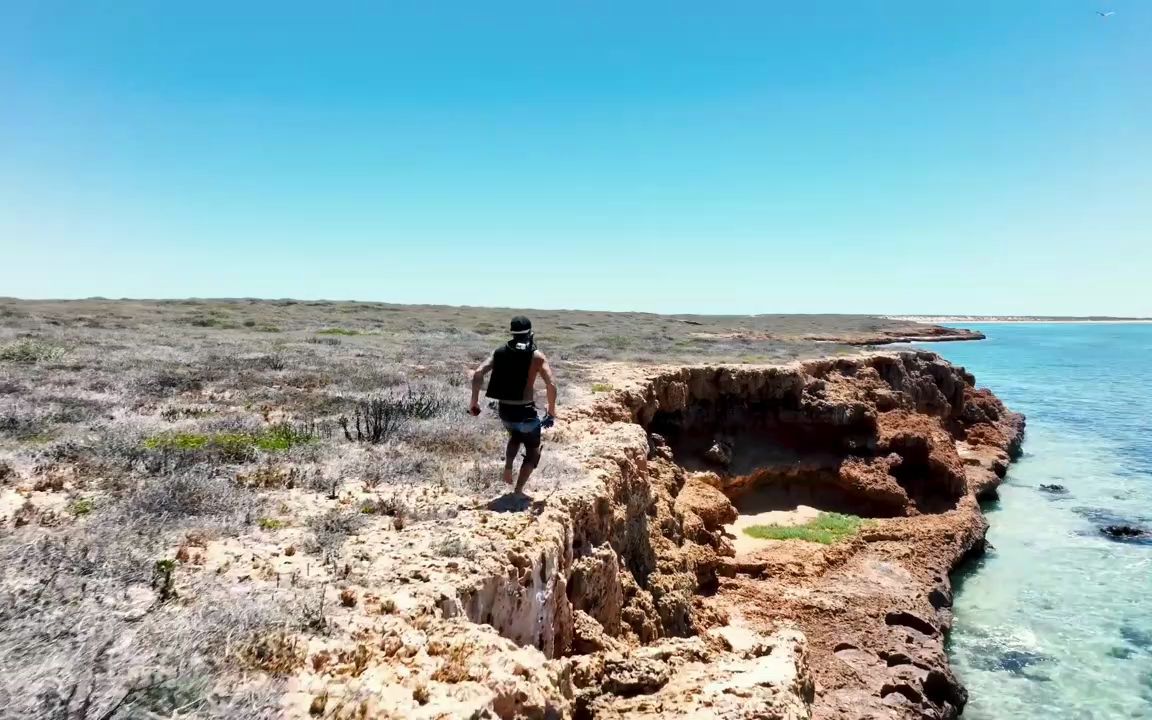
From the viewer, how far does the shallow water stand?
40.5 feet

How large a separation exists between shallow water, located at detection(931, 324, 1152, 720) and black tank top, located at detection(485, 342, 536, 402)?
10.0m

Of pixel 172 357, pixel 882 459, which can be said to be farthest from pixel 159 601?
pixel 882 459

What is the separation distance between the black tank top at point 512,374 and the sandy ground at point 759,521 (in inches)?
409

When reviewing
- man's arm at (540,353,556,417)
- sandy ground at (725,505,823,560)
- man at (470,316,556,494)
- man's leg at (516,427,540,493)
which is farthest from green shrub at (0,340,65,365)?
sandy ground at (725,505,823,560)

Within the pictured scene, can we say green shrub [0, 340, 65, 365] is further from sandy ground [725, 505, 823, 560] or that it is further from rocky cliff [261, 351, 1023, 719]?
sandy ground [725, 505, 823, 560]

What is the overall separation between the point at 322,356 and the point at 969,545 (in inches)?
756

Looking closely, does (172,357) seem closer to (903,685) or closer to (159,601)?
(159,601)

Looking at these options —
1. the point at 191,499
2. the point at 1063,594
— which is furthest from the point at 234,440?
the point at 1063,594

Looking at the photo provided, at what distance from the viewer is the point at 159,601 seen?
512cm

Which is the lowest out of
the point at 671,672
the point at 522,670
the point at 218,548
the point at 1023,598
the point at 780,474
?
the point at 1023,598

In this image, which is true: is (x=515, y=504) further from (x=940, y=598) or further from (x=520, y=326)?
(x=940, y=598)

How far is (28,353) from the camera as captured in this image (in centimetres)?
1689

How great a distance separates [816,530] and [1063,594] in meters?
5.63

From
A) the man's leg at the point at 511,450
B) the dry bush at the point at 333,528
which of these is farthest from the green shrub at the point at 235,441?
the man's leg at the point at 511,450
